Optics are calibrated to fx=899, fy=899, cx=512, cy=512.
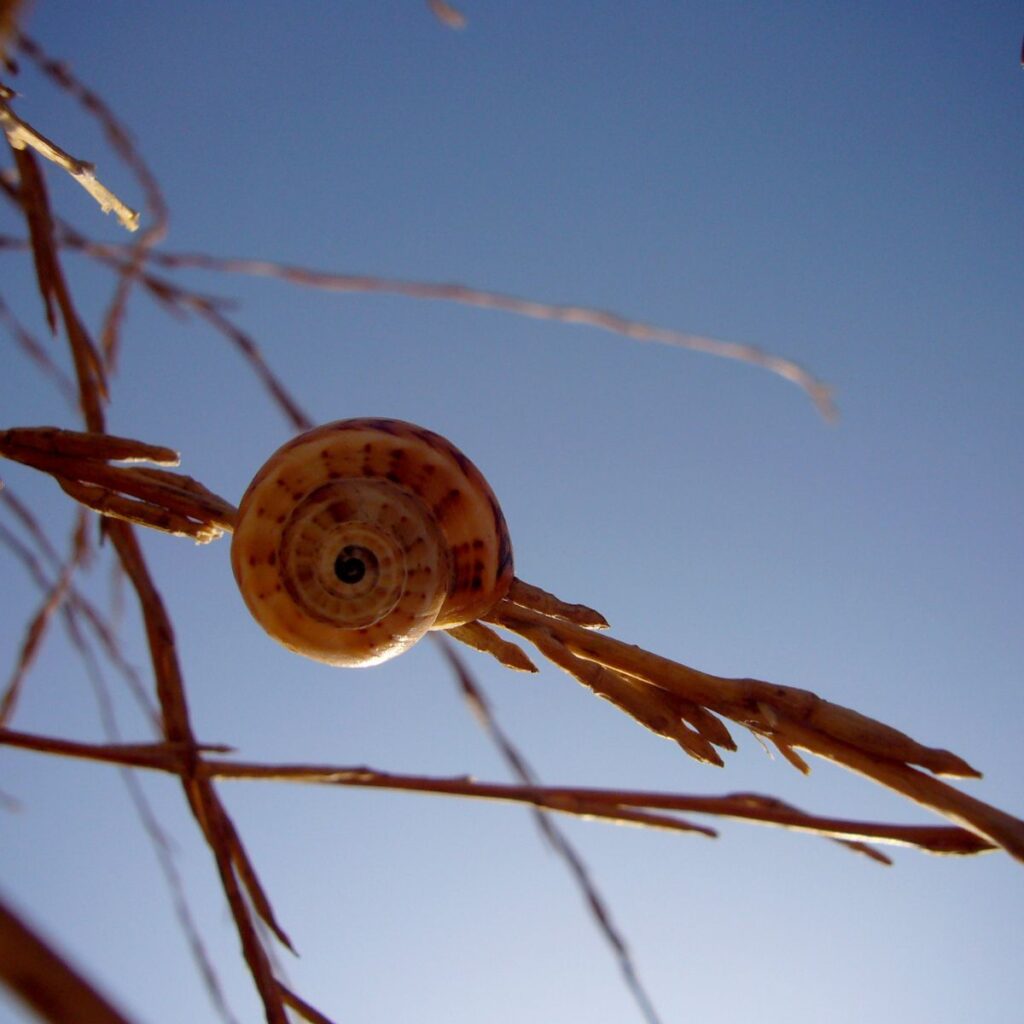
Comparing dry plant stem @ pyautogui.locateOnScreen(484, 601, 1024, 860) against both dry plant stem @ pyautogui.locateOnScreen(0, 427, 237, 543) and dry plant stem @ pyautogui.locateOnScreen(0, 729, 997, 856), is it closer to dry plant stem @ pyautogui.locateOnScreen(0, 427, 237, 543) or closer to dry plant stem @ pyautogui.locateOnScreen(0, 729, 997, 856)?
dry plant stem @ pyautogui.locateOnScreen(0, 729, 997, 856)

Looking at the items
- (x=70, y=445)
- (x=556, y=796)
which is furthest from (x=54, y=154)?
(x=556, y=796)

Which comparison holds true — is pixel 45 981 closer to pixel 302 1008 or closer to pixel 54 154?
pixel 302 1008

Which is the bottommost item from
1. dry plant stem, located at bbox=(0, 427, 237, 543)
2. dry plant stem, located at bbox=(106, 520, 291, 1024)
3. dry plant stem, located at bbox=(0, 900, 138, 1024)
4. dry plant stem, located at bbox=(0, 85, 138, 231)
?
dry plant stem, located at bbox=(0, 900, 138, 1024)

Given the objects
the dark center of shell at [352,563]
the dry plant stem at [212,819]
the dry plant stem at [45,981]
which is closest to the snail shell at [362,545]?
the dark center of shell at [352,563]

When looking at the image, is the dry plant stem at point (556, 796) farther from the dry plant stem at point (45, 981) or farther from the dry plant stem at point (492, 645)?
the dry plant stem at point (45, 981)

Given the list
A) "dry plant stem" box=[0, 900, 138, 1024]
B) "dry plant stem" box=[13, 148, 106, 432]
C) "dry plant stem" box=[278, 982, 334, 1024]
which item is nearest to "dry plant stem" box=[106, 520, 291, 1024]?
"dry plant stem" box=[278, 982, 334, 1024]

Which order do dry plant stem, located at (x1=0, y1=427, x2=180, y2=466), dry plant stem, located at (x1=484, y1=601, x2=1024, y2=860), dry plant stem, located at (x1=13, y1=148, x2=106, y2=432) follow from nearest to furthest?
dry plant stem, located at (x1=484, y1=601, x2=1024, y2=860)
dry plant stem, located at (x1=0, y1=427, x2=180, y2=466)
dry plant stem, located at (x1=13, y1=148, x2=106, y2=432)

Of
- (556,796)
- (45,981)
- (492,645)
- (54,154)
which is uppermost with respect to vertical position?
(54,154)
